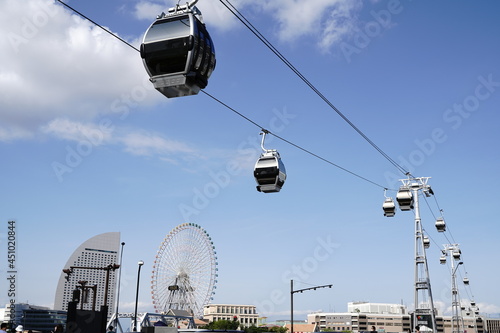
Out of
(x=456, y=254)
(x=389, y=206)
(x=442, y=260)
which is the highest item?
(x=456, y=254)

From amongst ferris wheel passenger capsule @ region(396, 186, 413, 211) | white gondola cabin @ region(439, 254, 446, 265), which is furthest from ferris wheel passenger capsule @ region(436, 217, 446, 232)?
white gondola cabin @ region(439, 254, 446, 265)

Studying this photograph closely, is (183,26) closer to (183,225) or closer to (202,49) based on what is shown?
(202,49)

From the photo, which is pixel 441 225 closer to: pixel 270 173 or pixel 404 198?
pixel 404 198

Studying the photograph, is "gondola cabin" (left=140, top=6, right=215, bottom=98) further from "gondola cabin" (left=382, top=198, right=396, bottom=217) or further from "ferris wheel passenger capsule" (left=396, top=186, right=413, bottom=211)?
"ferris wheel passenger capsule" (left=396, top=186, right=413, bottom=211)

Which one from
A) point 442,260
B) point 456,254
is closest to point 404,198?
point 442,260

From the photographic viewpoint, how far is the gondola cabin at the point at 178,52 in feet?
27.2

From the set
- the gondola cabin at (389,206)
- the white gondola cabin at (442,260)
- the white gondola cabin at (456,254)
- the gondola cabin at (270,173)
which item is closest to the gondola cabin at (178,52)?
the gondola cabin at (270,173)

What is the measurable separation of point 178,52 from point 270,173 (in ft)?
24.0

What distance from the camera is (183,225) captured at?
8756 centimetres

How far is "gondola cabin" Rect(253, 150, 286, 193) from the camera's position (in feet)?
49.5

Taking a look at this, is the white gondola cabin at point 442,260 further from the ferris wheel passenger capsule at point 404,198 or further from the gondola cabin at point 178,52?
the gondola cabin at point 178,52

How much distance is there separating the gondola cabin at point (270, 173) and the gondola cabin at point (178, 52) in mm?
6657

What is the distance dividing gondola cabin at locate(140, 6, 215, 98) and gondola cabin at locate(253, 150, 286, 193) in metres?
6.66

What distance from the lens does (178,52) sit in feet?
27.2
